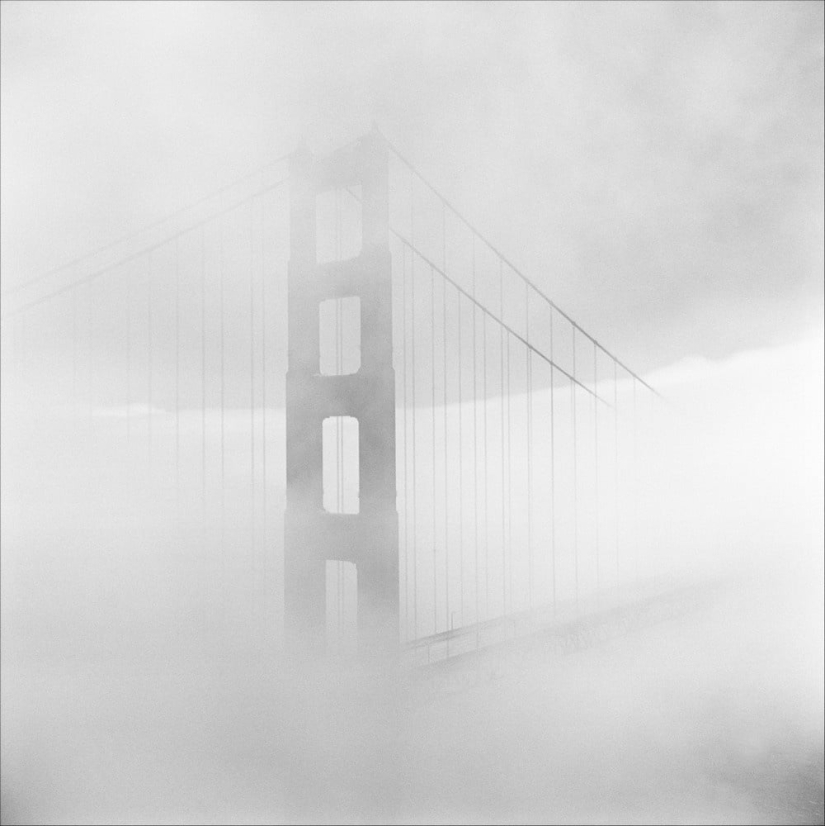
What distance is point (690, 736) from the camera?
2272 cm

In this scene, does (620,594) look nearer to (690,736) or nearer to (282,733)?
(690,736)

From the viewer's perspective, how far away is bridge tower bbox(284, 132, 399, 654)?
8750 millimetres

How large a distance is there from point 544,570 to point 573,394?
2676 centimetres

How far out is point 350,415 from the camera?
9250 millimetres

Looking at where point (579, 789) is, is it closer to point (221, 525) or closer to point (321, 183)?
point (221, 525)

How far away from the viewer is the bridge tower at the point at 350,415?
8750 millimetres

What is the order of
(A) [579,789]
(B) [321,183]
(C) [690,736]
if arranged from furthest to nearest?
(C) [690,736] → (A) [579,789] → (B) [321,183]

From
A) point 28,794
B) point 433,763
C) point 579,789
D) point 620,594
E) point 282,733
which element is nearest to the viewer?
point 282,733

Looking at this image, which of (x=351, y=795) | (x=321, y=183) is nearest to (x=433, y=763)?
(x=351, y=795)

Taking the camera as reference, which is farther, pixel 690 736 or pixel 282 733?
pixel 690 736

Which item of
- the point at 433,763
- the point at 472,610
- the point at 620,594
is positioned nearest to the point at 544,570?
the point at 472,610

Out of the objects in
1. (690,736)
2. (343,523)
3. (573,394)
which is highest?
(573,394)

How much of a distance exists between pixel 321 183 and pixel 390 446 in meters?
3.36

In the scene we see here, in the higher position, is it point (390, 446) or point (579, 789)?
point (390, 446)
